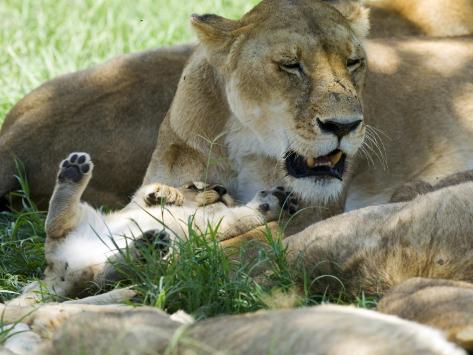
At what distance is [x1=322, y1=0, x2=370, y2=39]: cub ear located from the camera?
6367mm

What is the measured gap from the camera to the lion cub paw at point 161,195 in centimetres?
603

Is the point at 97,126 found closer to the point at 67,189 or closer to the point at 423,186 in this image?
the point at 67,189

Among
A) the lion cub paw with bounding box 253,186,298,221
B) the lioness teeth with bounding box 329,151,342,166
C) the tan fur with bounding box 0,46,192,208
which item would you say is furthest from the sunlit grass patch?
the lioness teeth with bounding box 329,151,342,166

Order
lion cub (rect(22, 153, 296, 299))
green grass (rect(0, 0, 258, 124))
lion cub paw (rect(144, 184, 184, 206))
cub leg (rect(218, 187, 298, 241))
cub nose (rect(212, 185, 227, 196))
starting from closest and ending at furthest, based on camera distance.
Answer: lion cub (rect(22, 153, 296, 299)) → cub leg (rect(218, 187, 298, 241)) → lion cub paw (rect(144, 184, 184, 206)) → cub nose (rect(212, 185, 227, 196)) → green grass (rect(0, 0, 258, 124))

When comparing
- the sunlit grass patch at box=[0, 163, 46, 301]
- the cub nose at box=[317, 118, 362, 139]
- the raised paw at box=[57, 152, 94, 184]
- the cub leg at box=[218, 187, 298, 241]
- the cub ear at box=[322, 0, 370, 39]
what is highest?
the cub ear at box=[322, 0, 370, 39]

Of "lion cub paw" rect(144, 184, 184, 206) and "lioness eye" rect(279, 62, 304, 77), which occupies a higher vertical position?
"lioness eye" rect(279, 62, 304, 77)

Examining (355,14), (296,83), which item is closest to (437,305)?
(296,83)

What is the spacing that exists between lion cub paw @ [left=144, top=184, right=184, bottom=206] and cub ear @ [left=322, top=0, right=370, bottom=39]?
4.14 feet

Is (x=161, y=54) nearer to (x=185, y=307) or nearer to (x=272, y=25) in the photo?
(x=272, y=25)

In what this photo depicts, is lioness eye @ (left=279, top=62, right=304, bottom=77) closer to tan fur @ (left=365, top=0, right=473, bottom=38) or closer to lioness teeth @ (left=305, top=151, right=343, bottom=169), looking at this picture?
lioness teeth @ (left=305, top=151, right=343, bottom=169)

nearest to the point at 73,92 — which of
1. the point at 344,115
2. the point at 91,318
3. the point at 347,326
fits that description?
the point at 344,115

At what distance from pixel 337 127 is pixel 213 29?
0.91 m

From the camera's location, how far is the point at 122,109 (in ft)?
23.4

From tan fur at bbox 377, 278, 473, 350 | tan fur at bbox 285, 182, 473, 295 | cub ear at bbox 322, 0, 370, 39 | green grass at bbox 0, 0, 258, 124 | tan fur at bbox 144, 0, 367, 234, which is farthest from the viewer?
green grass at bbox 0, 0, 258, 124
